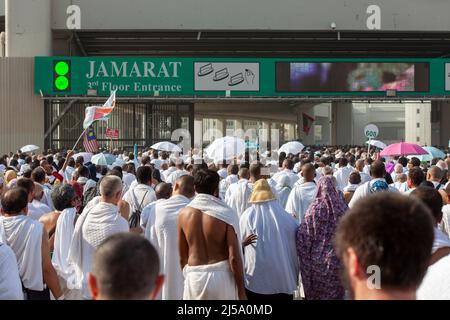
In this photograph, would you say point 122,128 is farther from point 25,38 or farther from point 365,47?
point 365,47

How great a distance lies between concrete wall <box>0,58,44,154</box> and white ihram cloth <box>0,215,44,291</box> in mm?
24004

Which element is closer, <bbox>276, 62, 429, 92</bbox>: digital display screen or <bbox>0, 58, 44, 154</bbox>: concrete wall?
<bbox>0, 58, 44, 154</bbox>: concrete wall

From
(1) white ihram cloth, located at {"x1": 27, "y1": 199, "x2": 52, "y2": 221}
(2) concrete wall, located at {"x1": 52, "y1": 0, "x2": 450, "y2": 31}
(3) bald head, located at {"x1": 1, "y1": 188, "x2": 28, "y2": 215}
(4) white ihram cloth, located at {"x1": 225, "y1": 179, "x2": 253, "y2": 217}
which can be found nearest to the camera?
(3) bald head, located at {"x1": 1, "y1": 188, "x2": 28, "y2": 215}

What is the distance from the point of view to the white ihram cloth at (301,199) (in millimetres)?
8867

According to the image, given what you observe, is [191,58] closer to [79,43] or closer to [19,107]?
[19,107]

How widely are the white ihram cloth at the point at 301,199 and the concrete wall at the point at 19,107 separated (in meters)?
21.6

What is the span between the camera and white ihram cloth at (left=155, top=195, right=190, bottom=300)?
6.24 m

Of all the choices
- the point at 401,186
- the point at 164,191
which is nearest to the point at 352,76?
the point at 401,186

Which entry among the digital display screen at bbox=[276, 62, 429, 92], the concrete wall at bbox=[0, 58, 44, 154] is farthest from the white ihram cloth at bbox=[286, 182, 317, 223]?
the concrete wall at bbox=[0, 58, 44, 154]

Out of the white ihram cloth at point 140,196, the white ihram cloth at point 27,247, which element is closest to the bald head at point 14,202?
the white ihram cloth at point 27,247

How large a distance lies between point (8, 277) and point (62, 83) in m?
23.5

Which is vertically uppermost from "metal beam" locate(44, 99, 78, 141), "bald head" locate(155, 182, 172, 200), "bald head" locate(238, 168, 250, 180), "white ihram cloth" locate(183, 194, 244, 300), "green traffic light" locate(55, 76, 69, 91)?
"green traffic light" locate(55, 76, 69, 91)

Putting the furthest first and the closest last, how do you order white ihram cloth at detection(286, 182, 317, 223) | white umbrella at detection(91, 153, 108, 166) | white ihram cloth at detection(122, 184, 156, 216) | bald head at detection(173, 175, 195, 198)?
white umbrella at detection(91, 153, 108, 166) < white ihram cloth at detection(286, 182, 317, 223) < white ihram cloth at detection(122, 184, 156, 216) < bald head at detection(173, 175, 195, 198)

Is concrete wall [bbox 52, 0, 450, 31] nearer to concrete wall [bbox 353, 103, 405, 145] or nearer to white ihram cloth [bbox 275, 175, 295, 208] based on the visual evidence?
white ihram cloth [bbox 275, 175, 295, 208]
